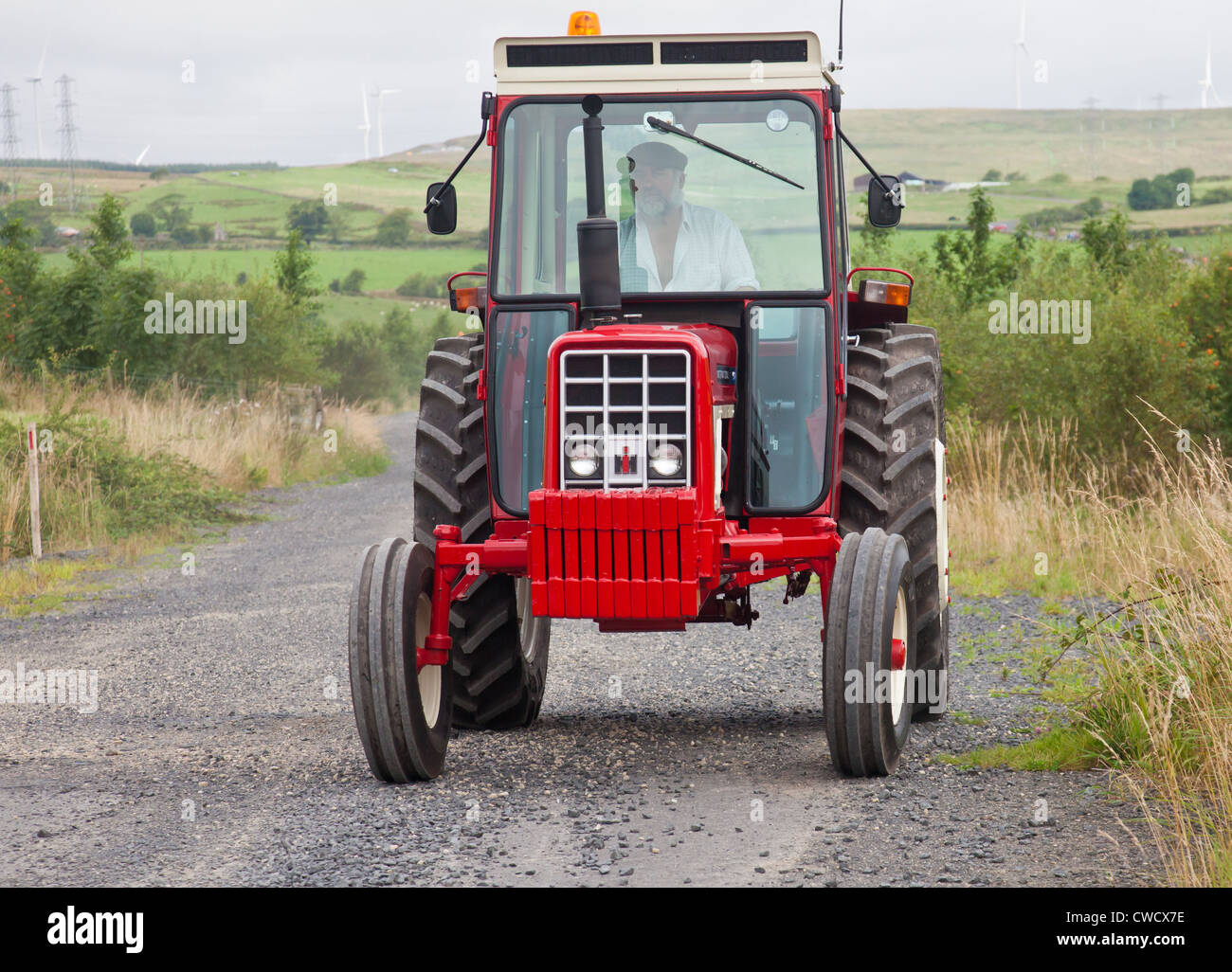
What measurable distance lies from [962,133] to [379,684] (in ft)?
367

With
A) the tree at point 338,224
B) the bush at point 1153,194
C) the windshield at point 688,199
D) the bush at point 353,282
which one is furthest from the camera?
the tree at point 338,224

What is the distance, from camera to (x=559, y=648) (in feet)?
32.2

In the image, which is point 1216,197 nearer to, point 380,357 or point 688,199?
point 380,357

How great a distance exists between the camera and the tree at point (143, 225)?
6681cm

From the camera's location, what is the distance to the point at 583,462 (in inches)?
232

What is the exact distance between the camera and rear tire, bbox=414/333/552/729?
681cm

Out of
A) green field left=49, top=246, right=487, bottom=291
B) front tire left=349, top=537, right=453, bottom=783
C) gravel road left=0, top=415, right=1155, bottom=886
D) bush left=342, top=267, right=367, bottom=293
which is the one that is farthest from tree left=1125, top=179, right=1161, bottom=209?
front tire left=349, top=537, right=453, bottom=783

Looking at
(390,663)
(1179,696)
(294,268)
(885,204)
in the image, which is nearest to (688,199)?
(885,204)

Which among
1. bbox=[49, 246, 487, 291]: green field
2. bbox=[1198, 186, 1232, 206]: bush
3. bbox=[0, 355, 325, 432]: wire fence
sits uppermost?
bbox=[1198, 186, 1232, 206]: bush

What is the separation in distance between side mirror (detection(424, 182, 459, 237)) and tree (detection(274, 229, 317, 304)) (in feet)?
90.2

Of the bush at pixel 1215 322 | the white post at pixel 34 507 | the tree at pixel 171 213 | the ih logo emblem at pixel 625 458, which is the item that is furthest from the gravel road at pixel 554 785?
the tree at pixel 171 213

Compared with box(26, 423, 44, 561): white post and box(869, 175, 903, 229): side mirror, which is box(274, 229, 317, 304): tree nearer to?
box(26, 423, 44, 561): white post

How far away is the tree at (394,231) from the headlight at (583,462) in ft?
268

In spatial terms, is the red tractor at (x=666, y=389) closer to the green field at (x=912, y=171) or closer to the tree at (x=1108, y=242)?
the tree at (x=1108, y=242)
